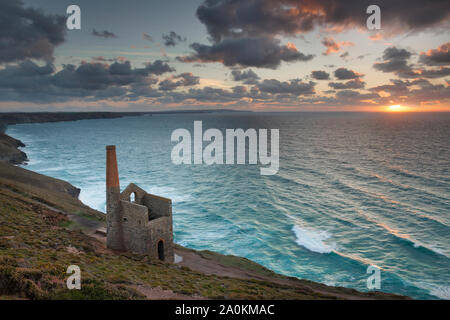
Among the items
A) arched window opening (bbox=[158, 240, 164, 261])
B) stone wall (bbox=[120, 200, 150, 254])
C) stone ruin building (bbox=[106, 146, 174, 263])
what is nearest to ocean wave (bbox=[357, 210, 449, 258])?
stone ruin building (bbox=[106, 146, 174, 263])

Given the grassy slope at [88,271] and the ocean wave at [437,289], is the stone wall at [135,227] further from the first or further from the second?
the ocean wave at [437,289]

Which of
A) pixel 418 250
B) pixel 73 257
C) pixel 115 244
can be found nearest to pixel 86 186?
pixel 115 244

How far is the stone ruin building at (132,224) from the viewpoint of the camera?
24.3 metres

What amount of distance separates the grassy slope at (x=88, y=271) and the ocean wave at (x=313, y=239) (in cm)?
858

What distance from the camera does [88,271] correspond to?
16.5 m

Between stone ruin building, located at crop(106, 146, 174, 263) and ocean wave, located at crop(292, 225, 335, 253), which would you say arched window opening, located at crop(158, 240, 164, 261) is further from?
ocean wave, located at crop(292, 225, 335, 253)

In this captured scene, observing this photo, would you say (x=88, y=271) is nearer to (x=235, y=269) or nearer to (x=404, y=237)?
(x=235, y=269)

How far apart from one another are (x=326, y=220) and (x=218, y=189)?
2495 cm

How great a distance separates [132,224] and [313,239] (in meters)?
23.6

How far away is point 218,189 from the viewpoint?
59875 mm

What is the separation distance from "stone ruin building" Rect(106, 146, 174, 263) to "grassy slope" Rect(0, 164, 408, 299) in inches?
51.2

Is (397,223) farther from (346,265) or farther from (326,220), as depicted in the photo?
(346,265)

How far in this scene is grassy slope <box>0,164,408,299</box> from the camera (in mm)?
12352
